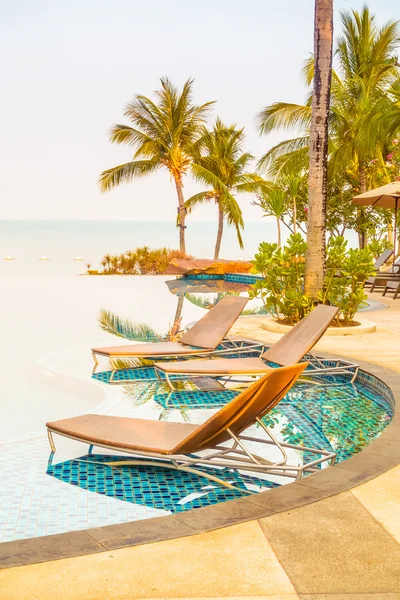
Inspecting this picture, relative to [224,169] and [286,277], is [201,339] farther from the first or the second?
[224,169]

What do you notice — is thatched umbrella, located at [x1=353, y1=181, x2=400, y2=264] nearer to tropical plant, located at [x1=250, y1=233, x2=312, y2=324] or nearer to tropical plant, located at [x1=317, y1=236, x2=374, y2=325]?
tropical plant, located at [x1=317, y1=236, x2=374, y2=325]

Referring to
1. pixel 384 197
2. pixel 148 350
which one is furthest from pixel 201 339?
pixel 384 197

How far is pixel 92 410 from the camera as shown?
575 cm

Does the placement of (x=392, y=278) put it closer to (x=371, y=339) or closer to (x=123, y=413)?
(x=371, y=339)

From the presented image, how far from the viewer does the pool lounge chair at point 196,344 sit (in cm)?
679

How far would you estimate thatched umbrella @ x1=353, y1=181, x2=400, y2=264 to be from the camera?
1413 centimetres

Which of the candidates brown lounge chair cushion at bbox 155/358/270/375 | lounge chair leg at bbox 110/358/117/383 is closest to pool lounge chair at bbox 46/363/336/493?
brown lounge chair cushion at bbox 155/358/270/375

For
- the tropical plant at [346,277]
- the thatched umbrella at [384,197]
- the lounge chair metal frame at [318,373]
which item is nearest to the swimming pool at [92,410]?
the lounge chair metal frame at [318,373]

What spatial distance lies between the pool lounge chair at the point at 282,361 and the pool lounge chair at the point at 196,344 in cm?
36

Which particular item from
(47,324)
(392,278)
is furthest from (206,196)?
(47,324)

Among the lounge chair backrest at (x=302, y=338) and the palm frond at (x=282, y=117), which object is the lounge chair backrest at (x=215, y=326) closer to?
the lounge chair backrest at (x=302, y=338)

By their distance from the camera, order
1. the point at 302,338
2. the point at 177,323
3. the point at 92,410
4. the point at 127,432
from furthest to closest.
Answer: the point at 177,323, the point at 302,338, the point at 92,410, the point at 127,432

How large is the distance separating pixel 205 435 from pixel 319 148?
6155 mm

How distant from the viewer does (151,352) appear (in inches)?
267
